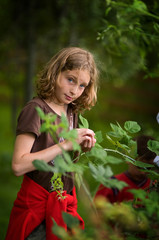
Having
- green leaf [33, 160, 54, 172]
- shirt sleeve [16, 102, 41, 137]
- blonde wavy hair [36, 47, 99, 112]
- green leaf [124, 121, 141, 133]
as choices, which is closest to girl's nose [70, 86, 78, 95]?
blonde wavy hair [36, 47, 99, 112]

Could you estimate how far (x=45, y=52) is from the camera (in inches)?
270

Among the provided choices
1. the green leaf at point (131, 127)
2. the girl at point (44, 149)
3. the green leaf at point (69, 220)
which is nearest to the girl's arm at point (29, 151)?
the girl at point (44, 149)

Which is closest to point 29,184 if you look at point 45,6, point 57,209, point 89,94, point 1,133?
point 57,209

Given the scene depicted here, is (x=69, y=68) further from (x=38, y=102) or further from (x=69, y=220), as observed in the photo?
(x=69, y=220)

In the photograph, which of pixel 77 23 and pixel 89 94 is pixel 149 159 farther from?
pixel 77 23

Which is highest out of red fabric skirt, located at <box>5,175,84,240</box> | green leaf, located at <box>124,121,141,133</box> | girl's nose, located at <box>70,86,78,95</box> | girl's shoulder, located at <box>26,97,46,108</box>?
girl's nose, located at <box>70,86,78,95</box>

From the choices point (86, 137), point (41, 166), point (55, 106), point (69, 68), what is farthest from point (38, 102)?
point (41, 166)

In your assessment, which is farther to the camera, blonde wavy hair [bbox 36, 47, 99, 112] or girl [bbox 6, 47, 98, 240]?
blonde wavy hair [bbox 36, 47, 99, 112]

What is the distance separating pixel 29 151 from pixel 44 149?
0.10 m

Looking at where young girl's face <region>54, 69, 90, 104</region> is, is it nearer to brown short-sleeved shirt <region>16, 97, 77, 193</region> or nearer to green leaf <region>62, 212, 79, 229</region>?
brown short-sleeved shirt <region>16, 97, 77, 193</region>

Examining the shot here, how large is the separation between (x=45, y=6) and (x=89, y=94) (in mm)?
4896

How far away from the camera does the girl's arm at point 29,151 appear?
1.36 metres

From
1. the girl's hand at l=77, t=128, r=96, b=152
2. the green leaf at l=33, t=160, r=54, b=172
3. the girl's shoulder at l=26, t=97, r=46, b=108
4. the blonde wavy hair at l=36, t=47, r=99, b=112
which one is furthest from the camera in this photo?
the blonde wavy hair at l=36, t=47, r=99, b=112

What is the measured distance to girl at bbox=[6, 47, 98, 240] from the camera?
1.61 meters
